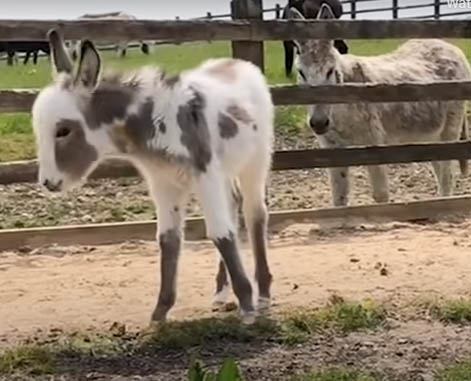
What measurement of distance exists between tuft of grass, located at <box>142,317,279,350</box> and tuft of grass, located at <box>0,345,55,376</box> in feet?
1.45

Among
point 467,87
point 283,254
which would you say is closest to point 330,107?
point 467,87

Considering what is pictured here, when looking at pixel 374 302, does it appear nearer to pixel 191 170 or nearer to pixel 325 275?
pixel 325 275

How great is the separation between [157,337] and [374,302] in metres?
1.27

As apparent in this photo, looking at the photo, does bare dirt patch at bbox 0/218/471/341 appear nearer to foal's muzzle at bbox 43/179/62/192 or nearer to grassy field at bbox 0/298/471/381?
grassy field at bbox 0/298/471/381

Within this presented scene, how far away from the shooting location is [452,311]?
515 centimetres

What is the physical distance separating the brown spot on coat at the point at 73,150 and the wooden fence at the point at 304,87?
2098 millimetres

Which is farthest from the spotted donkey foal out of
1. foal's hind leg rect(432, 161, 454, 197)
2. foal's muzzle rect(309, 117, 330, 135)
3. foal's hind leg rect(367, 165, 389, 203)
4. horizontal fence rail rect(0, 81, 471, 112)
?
foal's hind leg rect(432, 161, 454, 197)

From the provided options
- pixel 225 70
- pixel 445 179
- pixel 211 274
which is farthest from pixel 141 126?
pixel 445 179

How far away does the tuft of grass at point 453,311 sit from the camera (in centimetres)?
509

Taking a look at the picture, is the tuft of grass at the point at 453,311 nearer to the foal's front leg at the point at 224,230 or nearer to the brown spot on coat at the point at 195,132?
the foal's front leg at the point at 224,230

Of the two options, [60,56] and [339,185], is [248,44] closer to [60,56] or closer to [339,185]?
[339,185]

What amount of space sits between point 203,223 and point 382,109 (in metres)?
2.02

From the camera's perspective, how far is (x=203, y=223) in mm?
7602

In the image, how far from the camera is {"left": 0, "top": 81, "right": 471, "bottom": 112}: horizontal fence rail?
24.3 feet
